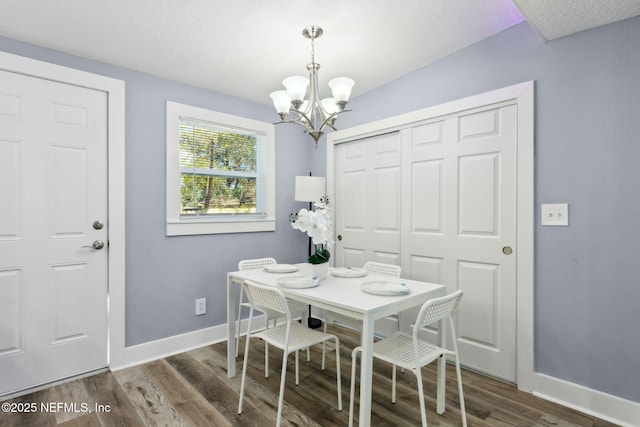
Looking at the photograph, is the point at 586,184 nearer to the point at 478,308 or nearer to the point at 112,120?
the point at 478,308

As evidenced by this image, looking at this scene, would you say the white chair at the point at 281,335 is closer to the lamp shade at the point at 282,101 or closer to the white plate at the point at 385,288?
the white plate at the point at 385,288

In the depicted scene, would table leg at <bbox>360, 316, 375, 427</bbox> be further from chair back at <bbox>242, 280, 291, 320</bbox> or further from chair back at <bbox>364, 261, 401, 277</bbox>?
chair back at <bbox>364, 261, 401, 277</bbox>

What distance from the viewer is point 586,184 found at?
201 cm

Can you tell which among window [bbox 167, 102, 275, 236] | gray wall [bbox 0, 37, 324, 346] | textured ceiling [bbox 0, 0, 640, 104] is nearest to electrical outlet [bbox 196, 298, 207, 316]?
gray wall [bbox 0, 37, 324, 346]

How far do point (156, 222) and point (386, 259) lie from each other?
2054 mm

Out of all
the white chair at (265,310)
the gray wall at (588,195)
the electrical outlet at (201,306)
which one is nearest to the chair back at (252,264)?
the white chair at (265,310)

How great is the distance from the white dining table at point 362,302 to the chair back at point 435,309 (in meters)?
0.17

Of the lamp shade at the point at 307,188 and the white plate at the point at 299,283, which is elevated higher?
the lamp shade at the point at 307,188

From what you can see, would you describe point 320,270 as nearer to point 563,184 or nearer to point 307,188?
point 307,188

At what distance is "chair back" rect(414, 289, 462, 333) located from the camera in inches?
61.4

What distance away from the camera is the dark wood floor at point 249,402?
1.92 meters

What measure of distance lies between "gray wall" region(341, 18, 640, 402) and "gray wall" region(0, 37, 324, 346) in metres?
2.53

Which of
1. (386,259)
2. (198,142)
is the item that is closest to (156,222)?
(198,142)

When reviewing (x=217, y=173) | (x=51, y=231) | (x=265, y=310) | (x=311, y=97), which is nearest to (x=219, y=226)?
(x=217, y=173)
